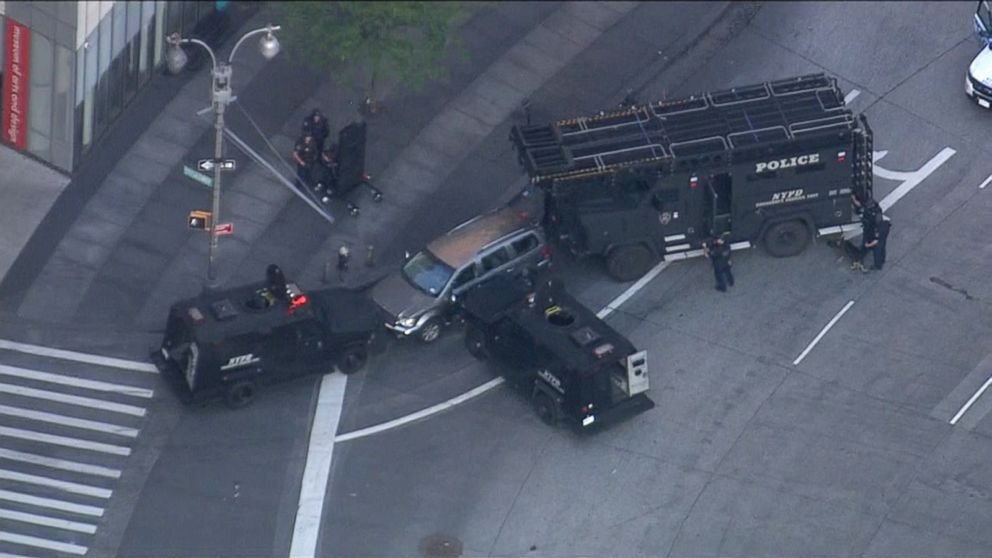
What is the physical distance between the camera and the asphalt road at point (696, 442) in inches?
1638

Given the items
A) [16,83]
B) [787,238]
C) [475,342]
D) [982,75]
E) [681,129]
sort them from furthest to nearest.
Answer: [982,75] → [16,83] → [787,238] → [681,129] → [475,342]

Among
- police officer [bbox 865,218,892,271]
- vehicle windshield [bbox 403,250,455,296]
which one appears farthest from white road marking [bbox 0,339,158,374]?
police officer [bbox 865,218,892,271]

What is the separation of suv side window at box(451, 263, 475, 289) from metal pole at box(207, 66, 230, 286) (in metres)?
5.19

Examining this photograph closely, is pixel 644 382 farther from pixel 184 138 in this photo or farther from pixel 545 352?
pixel 184 138

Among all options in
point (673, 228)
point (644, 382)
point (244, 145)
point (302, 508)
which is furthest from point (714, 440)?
point (244, 145)

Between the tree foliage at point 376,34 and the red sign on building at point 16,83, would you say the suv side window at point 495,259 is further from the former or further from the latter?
the red sign on building at point 16,83

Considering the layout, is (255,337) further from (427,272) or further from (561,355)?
(561,355)

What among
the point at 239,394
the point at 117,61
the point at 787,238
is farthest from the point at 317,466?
the point at 117,61

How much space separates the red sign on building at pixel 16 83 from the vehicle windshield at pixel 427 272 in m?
10.4

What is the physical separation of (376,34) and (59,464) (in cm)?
1299

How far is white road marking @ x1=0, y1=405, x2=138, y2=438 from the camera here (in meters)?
43.4

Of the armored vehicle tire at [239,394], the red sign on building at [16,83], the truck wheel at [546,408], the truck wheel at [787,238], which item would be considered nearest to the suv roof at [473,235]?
the truck wheel at [546,408]

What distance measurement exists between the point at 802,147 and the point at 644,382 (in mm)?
6882

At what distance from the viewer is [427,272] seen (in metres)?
46.0
